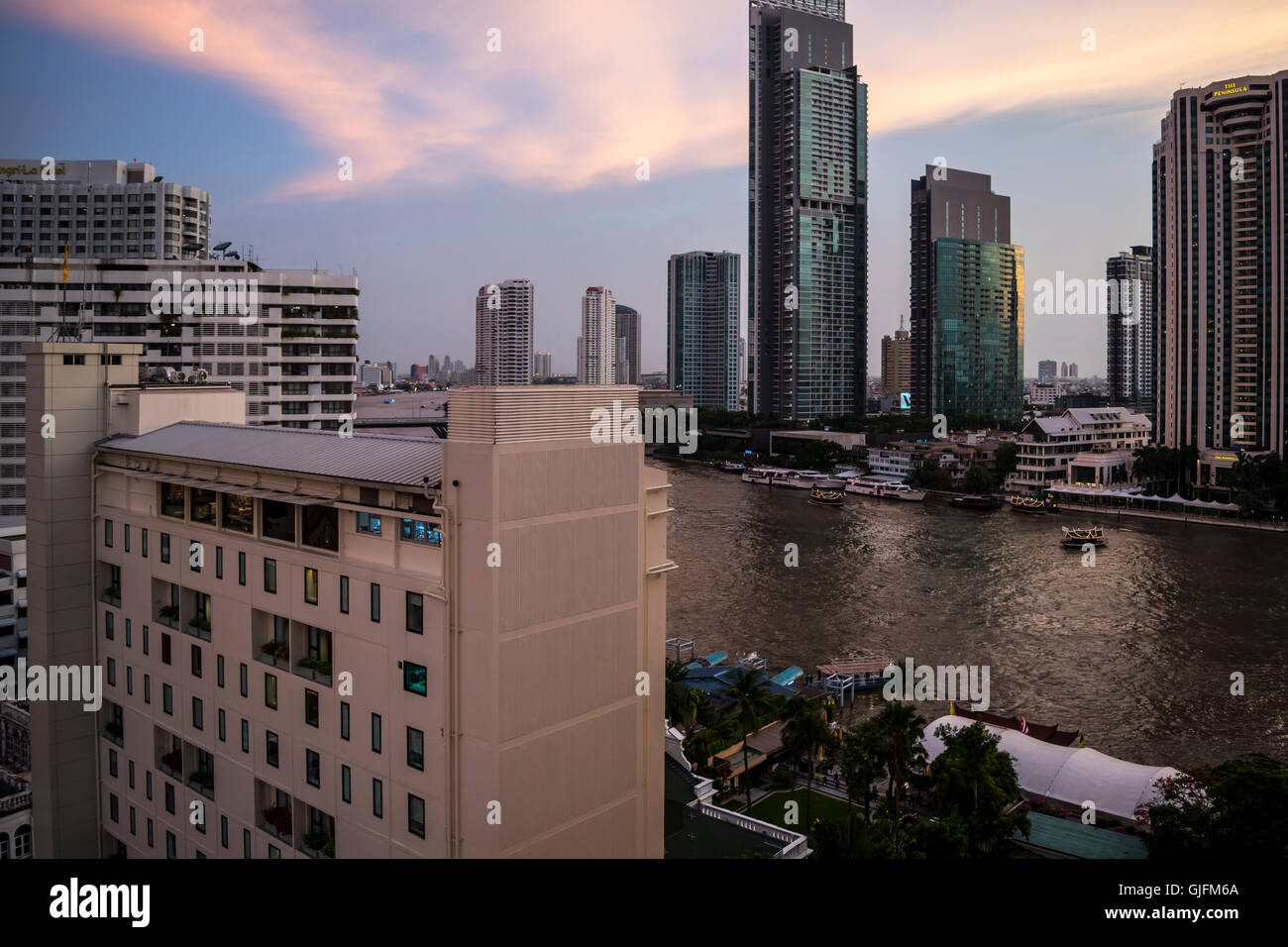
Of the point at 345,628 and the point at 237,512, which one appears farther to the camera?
the point at 237,512

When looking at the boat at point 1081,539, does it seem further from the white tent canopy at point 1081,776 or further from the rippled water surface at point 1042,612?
the white tent canopy at point 1081,776

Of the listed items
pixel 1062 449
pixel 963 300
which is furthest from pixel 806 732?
pixel 963 300

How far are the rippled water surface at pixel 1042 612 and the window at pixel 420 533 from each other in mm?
9054

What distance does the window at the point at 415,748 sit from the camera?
4.39 metres

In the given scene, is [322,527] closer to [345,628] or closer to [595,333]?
[345,628]

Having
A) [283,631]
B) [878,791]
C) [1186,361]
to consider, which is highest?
[1186,361]

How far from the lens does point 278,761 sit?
532cm

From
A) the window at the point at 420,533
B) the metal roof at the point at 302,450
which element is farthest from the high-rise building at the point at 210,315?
the window at the point at 420,533

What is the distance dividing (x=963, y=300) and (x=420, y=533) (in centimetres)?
6298

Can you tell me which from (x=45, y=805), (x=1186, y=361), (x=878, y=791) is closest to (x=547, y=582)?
(x=45, y=805)

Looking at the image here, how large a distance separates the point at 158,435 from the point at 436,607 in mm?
3643

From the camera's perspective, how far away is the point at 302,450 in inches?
216

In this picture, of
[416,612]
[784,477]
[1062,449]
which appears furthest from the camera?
[784,477]
